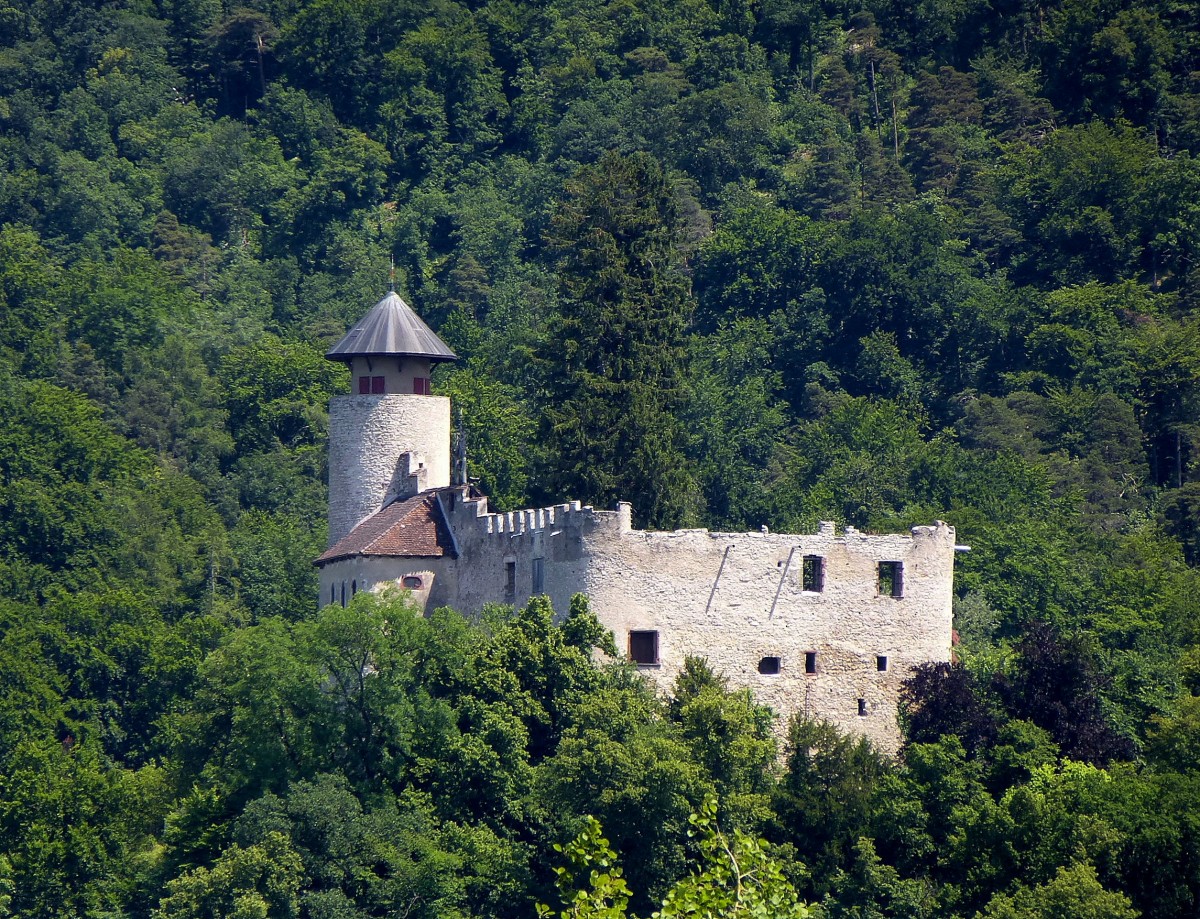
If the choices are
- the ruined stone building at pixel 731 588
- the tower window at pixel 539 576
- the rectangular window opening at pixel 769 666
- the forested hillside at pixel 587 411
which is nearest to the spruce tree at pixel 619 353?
the forested hillside at pixel 587 411

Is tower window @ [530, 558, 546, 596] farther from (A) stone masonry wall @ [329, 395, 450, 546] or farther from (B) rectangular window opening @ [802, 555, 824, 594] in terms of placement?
(A) stone masonry wall @ [329, 395, 450, 546]

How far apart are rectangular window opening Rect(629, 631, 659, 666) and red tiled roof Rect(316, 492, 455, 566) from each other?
5605 millimetres

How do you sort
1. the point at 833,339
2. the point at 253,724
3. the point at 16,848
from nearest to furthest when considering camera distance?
the point at 253,724
the point at 16,848
the point at 833,339

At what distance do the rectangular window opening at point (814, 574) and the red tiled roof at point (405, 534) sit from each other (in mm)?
7664

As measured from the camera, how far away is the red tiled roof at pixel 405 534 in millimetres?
55875

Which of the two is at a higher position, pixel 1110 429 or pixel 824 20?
pixel 824 20

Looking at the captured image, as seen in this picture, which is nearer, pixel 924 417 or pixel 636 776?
pixel 636 776

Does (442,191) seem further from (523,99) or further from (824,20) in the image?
(824,20)

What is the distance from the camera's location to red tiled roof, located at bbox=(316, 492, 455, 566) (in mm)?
55875

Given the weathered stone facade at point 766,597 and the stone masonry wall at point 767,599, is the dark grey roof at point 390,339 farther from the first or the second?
the stone masonry wall at point 767,599

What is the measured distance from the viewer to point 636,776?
4944 cm

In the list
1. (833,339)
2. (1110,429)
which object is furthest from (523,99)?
(1110,429)

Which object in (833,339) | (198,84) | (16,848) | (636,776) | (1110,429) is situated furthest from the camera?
(198,84)

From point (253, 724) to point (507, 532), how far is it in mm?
6228
